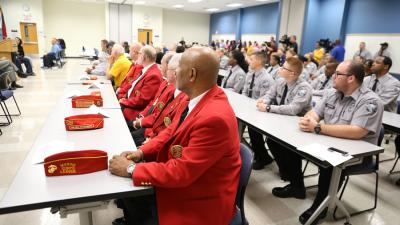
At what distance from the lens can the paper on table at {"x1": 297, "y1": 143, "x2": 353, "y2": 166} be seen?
70.0 inches

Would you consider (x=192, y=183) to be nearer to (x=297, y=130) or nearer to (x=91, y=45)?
(x=297, y=130)

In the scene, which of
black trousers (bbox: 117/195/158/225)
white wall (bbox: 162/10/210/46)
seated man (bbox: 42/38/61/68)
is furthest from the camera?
white wall (bbox: 162/10/210/46)

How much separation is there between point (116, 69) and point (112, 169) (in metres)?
3.40

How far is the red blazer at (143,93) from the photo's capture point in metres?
3.26

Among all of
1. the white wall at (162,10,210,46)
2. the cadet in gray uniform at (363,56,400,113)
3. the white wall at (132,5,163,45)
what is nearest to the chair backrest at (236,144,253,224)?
the cadet in gray uniform at (363,56,400,113)

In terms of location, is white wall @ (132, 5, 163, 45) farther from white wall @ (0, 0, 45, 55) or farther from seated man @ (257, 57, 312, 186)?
seated man @ (257, 57, 312, 186)

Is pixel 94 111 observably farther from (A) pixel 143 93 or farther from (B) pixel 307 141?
(B) pixel 307 141

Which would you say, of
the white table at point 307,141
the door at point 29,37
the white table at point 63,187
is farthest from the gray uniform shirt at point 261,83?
the door at point 29,37

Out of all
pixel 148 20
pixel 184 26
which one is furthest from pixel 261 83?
pixel 184 26

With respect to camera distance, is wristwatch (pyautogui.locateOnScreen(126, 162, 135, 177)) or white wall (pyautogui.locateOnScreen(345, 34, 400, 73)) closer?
wristwatch (pyautogui.locateOnScreen(126, 162, 135, 177))

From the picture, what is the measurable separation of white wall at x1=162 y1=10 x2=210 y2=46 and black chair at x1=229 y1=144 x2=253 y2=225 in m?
18.8

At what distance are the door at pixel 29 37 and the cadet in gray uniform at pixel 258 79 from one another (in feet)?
49.6

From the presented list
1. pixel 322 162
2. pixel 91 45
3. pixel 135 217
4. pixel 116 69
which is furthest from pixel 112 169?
pixel 91 45

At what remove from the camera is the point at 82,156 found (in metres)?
1.37
